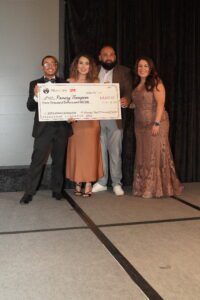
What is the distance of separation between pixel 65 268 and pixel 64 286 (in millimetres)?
233

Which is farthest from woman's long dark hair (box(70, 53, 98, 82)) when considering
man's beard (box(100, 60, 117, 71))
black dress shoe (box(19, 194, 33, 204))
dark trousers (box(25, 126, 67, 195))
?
black dress shoe (box(19, 194, 33, 204))

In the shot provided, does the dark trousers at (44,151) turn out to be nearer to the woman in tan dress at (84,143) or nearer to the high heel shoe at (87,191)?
the woman in tan dress at (84,143)

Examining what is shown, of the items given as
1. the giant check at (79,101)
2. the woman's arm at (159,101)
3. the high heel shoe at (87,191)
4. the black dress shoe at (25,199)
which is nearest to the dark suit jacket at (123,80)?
the giant check at (79,101)

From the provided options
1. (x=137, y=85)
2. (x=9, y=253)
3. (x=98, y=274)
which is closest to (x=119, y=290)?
(x=98, y=274)

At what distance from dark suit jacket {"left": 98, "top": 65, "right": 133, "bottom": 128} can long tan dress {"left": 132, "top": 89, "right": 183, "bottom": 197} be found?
0.24ft

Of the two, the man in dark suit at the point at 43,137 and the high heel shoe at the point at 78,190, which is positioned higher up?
the man in dark suit at the point at 43,137

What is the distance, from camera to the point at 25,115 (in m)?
4.77

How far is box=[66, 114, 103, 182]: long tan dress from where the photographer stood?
13.8 ft

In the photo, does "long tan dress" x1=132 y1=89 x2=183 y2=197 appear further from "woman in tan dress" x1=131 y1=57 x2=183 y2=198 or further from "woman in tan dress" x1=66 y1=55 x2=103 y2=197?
"woman in tan dress" x1=66 y1=55 x2=103 y2=197

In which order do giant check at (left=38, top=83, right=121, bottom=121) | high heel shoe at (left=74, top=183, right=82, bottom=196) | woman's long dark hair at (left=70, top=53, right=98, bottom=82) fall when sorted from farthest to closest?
high heel shoe at (left=74, top=183, right=82, bottom=196), woman's long dark hair at (left=70, top=53, right=98, bottom=82), giant check at (left=38, top=83, right=121, bottom=121)

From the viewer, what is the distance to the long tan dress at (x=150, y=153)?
4.26 m

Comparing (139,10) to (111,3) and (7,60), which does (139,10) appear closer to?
(111,3)

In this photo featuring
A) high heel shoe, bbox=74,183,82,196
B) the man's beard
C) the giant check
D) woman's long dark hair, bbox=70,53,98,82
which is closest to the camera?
the giant check

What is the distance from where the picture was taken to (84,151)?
13.8 feet
